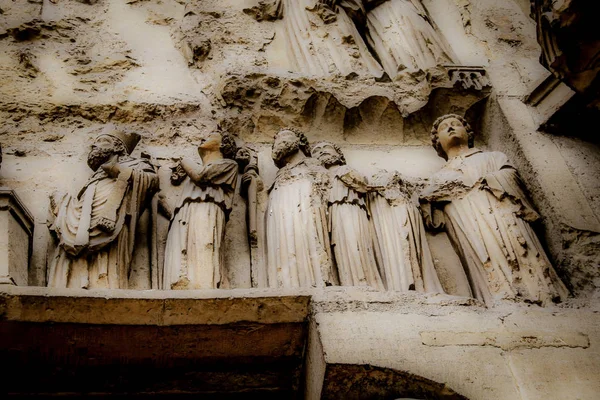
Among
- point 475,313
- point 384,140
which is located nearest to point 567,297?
point 475,313

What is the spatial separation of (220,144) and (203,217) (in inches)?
31.3

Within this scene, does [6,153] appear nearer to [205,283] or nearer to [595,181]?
[205,283]

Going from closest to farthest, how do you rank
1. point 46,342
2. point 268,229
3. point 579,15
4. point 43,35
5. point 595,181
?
1. point 46,342
2. point 579,15
3. point 268,229
4. point 595,181
5. point 43,35

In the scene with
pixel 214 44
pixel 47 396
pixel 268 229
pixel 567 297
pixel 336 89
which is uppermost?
pixel 214 44

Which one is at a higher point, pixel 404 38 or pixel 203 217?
pixel 404 38

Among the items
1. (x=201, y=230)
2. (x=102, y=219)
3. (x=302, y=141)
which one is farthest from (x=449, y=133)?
(x=102, y=219)

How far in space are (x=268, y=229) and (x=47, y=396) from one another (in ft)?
5.81

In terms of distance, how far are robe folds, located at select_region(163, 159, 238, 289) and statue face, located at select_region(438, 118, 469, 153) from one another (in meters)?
1.72

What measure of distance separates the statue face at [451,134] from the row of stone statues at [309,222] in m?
0.22

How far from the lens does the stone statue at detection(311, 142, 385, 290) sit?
494 cm

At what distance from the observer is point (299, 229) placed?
16.8ft

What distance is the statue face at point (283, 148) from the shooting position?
578 centimetres

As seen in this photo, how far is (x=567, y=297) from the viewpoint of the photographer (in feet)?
15.9

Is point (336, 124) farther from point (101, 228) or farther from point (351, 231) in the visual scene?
point (101, 228)
